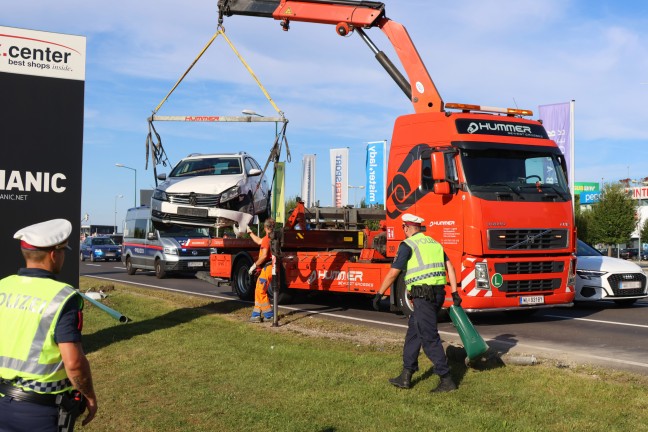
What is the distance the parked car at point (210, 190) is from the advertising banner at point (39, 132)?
362cm

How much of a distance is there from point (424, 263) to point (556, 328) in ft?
18.3

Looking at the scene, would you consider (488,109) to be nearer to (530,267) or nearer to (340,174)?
(530,267)

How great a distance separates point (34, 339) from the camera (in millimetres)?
3258

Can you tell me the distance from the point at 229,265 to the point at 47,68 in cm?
831

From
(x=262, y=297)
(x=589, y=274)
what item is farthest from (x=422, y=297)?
(x=589, y=274)

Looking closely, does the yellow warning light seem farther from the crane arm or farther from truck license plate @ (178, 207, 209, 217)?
truck license plate @ (178, 207, 209, 217)

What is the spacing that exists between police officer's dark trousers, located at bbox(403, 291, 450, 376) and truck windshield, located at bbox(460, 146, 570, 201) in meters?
4.45

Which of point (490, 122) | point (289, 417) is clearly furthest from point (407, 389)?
point (490, 122)

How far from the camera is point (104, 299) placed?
1631 centimetres

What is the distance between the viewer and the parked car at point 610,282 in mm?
14359

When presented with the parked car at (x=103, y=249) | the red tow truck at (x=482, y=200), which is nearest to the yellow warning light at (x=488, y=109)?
the red tow truck at (x=482, y=200)

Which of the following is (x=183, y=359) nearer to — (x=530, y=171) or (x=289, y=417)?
(x=289, y=417)

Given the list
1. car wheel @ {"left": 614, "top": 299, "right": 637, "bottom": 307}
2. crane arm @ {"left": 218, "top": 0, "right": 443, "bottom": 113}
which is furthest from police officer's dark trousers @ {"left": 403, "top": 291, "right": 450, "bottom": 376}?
car wheel @ {"left": 614, "top": 299, "right": 637, "bottom": 307}

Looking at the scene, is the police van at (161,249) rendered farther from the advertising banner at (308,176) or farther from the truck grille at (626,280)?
the advertising banner at (308,176)
